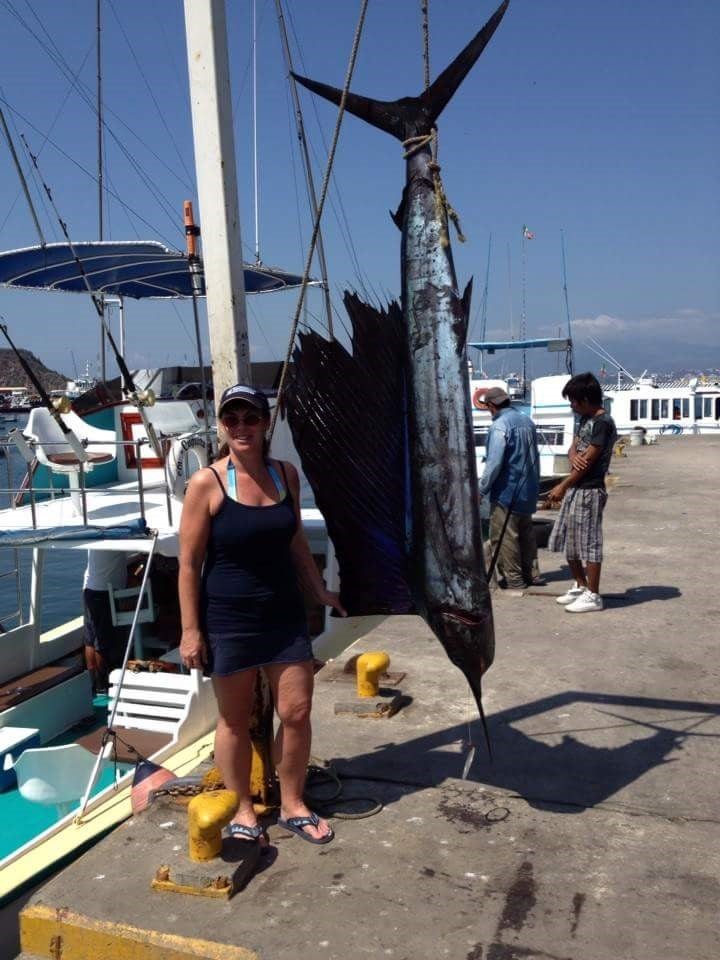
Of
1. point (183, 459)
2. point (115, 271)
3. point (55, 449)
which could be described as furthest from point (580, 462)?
point (115, 271)

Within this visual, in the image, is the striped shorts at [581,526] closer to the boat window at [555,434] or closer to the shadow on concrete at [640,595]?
the shadow on concrete at [640,595]

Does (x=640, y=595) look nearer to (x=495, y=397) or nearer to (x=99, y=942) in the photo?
(x=495, y=397)

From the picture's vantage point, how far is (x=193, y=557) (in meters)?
2.32

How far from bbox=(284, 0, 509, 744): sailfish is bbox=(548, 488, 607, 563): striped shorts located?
2457 mm

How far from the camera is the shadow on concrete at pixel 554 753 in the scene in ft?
9.21

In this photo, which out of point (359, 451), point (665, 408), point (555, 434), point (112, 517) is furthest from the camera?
point (665, 408)

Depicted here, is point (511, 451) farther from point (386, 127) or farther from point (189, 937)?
point (189, 937)

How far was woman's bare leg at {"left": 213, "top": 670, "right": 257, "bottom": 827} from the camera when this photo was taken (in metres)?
2.36

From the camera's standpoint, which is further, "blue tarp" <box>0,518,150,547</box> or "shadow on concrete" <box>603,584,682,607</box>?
"shadow on concrete" <box>603,584,682,607</box>

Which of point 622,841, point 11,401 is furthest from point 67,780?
point 11,401

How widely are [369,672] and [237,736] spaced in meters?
1.16

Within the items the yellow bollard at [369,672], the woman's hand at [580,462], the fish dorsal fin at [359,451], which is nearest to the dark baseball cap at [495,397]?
the woman's hand at [580,462]

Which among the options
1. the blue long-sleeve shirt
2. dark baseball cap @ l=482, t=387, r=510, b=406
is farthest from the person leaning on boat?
dark baseball cap @ l=482, t=387, r=510, b=406

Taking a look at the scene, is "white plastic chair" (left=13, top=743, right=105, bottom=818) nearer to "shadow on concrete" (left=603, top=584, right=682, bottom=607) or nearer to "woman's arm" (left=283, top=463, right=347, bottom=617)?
"woman's arm" (left=283, top=463, right=347, bottom=617)
